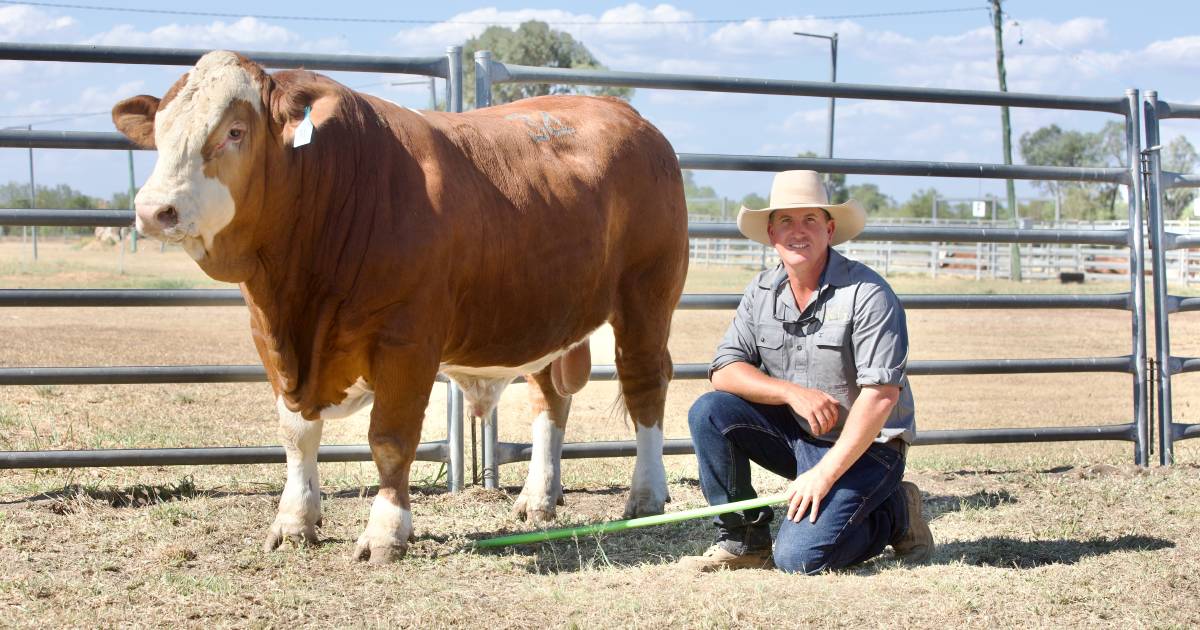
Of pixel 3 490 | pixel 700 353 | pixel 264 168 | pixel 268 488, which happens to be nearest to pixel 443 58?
pixel 264 168

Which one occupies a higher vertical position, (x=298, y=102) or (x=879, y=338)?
(x=298, y=102)

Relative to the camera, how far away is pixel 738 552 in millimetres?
4000

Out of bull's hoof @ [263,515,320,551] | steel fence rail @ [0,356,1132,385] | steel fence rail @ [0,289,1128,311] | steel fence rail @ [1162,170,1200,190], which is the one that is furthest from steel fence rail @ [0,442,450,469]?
steel fence rail @ [1162,170,1200,190]

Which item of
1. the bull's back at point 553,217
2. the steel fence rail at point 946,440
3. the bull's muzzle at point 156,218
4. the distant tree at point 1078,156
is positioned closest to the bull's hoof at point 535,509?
the steel fence rail at point 946,440

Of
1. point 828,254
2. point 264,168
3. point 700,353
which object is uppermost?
point 264,168

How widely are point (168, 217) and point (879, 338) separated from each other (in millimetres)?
2257

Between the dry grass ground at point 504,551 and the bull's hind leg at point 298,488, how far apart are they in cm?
11

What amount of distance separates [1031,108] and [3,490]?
17.2 ft

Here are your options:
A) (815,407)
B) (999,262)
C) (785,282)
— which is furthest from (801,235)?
(999,262)

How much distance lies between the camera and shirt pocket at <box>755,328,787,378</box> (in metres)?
4.12

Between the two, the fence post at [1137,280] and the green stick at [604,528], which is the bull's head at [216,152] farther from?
the fence post at [1137,280]

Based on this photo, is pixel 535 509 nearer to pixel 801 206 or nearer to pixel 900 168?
pixel 801 206

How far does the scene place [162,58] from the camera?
16.2 ft

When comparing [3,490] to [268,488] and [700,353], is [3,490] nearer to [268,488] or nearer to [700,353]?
[268,488]
